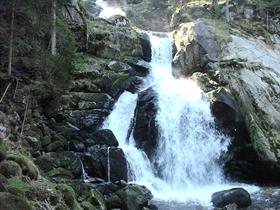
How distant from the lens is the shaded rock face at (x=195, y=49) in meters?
31.0

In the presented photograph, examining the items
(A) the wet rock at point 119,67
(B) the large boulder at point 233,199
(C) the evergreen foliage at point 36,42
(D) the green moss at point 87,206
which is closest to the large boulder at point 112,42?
(A) the wet rock at point 119,67

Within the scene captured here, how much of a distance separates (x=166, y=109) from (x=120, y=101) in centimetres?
289

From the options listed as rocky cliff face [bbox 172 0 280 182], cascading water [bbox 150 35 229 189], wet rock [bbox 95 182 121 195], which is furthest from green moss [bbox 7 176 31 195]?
rocky cliff face [bbox 172 0 280 182]

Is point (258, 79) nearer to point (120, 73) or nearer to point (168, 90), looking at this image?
point (168, 90)

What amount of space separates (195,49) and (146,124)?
28.8ft

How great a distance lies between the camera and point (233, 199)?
62.0 feet

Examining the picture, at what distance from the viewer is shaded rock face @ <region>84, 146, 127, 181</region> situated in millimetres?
20938

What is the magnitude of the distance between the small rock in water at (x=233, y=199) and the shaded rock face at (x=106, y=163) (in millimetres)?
4643

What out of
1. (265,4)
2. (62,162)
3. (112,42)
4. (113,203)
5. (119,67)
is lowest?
(113,203)

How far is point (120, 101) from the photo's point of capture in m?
27.1

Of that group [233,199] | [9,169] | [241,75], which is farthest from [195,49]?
[9,169]

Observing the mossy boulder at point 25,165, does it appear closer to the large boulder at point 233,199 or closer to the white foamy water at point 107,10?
the large boulder at point 233,199

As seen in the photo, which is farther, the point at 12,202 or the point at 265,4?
the point at 265,4

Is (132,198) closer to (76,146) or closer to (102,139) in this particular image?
(76,146)
